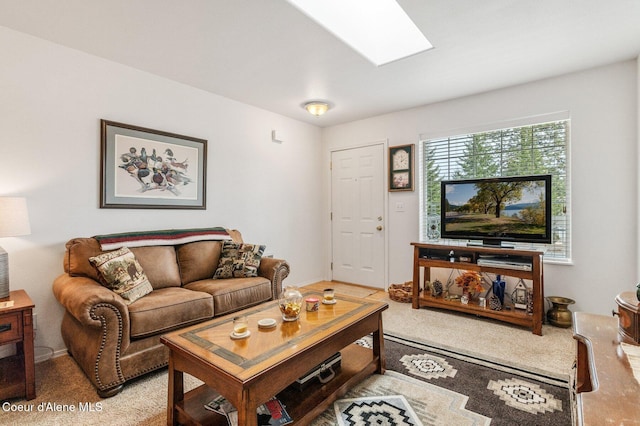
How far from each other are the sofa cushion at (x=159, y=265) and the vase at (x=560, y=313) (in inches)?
138

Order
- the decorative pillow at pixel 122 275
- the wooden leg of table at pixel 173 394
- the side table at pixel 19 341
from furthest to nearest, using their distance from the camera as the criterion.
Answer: the decorative pillow at pixel 122 275 → the side table at pixel 19 341 → the wooden leg of table at pixel 173 394

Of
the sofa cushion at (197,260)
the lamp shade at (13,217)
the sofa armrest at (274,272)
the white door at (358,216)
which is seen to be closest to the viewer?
the lamp shade at (13,217)

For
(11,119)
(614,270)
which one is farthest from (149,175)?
(614,270)

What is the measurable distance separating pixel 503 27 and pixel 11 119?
3654 millimetres

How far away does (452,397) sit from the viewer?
1.87 metres

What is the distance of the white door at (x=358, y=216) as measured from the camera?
4457mm

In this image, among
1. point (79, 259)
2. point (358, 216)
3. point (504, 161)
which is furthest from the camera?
point (358, 216)

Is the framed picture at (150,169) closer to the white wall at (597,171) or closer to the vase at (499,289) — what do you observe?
the vase at (499,289)

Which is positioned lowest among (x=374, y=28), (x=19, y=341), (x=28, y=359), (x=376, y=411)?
(x=376, y=411)

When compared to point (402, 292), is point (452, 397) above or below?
below

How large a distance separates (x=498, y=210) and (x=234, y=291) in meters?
2.68

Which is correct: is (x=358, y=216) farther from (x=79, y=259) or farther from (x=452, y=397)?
(x=79, y=259)

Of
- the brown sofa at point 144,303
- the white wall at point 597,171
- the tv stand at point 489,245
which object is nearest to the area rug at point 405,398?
the brown sofa at point 144,303

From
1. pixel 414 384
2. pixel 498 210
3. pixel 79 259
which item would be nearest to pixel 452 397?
pixel 414 384
